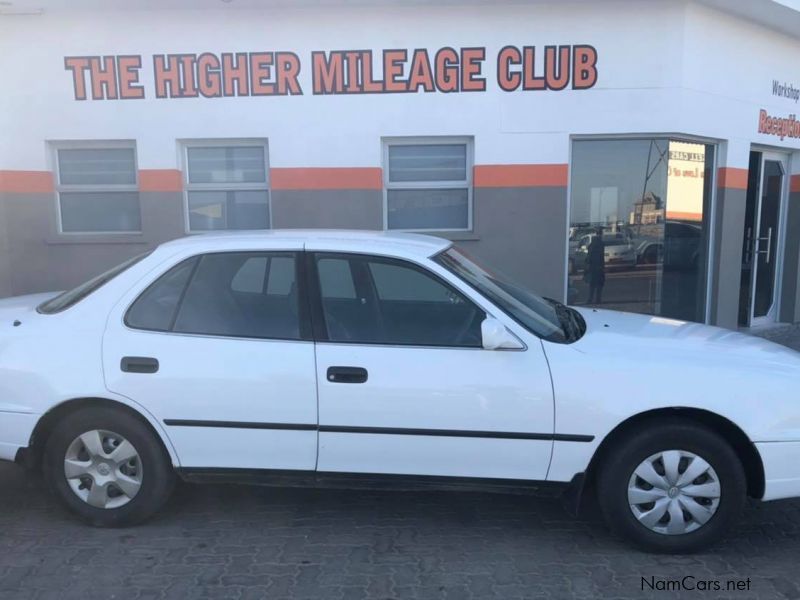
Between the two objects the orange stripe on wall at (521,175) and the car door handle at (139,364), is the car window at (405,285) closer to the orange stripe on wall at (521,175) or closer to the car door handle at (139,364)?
the car door handle at (139,364)

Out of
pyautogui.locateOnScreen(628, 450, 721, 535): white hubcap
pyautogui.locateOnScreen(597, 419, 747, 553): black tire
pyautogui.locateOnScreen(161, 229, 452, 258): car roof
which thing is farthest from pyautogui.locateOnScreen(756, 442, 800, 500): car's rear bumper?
pyautogui.locateOnScreen(161, 229, 452, 258): car roof

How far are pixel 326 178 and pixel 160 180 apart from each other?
204 centimetres

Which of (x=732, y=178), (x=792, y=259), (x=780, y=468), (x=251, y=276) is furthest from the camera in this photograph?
(x=792, y=259)

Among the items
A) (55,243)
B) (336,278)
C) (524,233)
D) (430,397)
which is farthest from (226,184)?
(430,397)

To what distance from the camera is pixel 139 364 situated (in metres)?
3.50

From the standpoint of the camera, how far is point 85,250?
26.1ft

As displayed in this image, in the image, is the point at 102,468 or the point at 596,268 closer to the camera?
the point at 102,468

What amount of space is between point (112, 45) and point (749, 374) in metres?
7.63

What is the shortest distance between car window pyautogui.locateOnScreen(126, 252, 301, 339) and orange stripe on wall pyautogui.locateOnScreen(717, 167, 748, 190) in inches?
266

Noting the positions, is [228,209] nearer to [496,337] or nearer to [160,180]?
[160,180]

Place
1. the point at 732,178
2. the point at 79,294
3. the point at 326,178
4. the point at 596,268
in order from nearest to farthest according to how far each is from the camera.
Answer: the point at 79,294 → the point at 326,178 → the point at 596,268 → the point at 732,178

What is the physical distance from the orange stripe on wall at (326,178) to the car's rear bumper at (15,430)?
4.70 meters

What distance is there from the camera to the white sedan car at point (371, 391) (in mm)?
Answer: 3293

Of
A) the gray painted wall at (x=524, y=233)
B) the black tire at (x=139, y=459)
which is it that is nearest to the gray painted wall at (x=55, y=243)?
the gray painted wall at (x=524, y=233)
